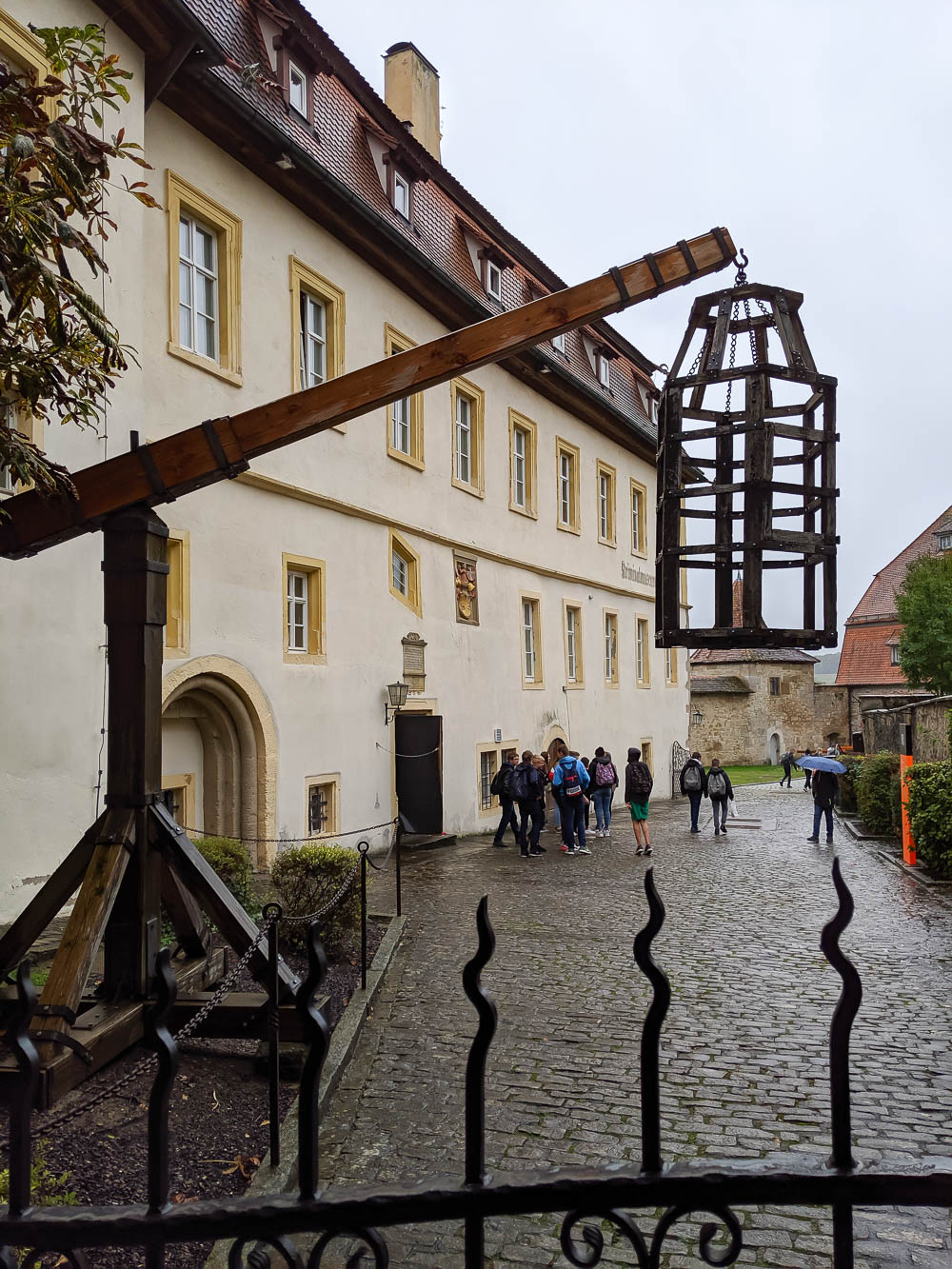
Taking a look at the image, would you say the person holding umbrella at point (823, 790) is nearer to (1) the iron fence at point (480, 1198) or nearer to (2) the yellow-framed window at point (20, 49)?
(2) the yellow-framed window at point (20, 49)

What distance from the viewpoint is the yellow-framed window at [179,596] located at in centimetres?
1238

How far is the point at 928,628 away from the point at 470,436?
32598 mm

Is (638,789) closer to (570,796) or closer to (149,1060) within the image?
(570,796)

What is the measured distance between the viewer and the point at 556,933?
395 inches

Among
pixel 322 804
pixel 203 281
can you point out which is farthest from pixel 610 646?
pixel 203 281

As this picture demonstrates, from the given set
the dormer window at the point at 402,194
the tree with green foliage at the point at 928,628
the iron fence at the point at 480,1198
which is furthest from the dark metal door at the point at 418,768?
the tree with green foliage at the point at 928,628

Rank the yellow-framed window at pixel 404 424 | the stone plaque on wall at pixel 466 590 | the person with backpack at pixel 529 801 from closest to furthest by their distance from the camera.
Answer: the person with backpack at pixel 529 801
the yellow-framed window at pixel 404 424
the stone plaque on wall at pixel 466 590

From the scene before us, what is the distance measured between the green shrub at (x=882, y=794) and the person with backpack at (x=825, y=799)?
1.25 m

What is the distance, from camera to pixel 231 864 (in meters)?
9.21

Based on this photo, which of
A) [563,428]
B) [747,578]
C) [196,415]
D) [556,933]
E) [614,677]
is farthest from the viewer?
[614,677]

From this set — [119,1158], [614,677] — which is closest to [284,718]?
[119,1158]

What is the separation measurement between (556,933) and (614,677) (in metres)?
18.2

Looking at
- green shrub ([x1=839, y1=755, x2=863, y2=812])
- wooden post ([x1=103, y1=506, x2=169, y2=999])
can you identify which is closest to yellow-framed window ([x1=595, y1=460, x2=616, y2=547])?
green shrub ([x1=839, y1=755, x2=863, y2=812])

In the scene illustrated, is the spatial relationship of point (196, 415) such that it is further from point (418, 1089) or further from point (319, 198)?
point (418, 1089)
